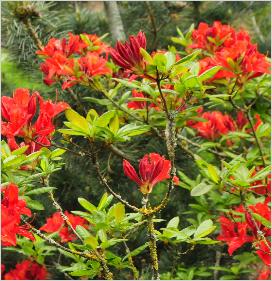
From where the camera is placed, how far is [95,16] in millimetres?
2477

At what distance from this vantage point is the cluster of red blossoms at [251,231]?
113cm

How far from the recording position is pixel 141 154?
1695 millimetres

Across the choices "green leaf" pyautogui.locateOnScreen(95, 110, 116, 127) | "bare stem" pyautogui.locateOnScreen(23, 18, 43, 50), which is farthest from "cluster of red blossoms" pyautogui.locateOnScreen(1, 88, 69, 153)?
"bare stem" pyautogui.locateOnScreen(23, 18, 43, 50)

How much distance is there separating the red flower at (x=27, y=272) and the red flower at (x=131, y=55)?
0.87m

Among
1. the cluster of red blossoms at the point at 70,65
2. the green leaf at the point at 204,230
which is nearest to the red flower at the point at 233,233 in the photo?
the green leaf at the point at 204,230

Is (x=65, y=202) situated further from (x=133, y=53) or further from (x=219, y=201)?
(x=133, y=53)

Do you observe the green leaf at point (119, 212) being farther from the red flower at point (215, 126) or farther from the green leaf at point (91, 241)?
the red flower at point (215, 126)

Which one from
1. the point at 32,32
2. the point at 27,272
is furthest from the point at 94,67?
the point at 27,272

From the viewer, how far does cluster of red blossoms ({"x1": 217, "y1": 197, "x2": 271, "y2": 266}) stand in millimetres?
1128

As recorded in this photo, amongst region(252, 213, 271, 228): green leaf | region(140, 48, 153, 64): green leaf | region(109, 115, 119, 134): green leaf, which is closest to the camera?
region(140, 48, 153, 64): green leaf

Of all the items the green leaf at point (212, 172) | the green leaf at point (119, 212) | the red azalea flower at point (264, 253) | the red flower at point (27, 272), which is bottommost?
the red flower at point (27, 272)

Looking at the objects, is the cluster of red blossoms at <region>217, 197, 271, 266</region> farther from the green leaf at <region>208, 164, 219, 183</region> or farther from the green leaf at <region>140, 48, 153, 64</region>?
the green leaf at <region>140, 48, 153, 64</region>

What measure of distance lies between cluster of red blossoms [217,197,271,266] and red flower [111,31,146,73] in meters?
0.40

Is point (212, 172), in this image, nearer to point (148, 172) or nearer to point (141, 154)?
point (148, 172)
